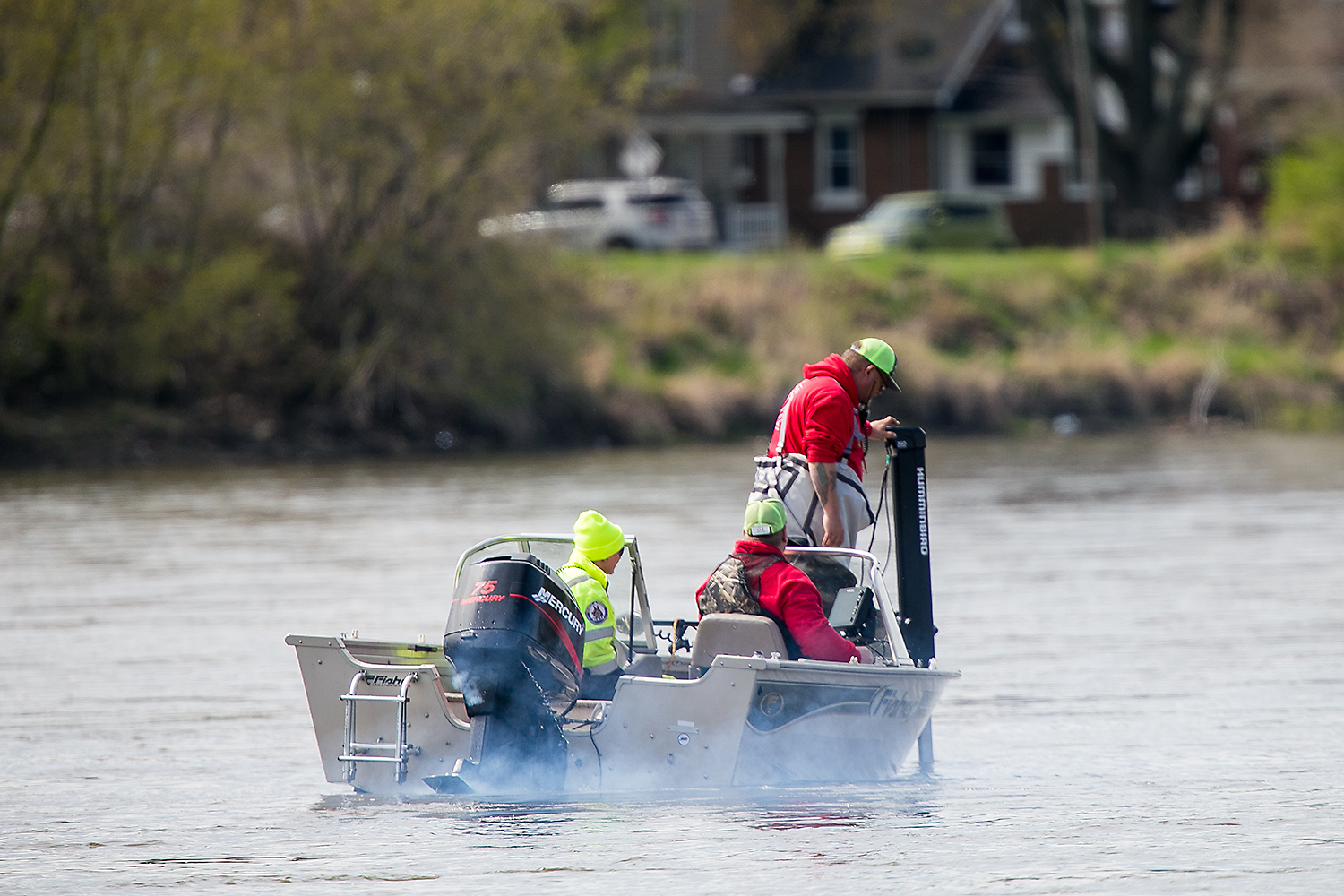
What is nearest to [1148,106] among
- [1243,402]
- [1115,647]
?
[1243,402]

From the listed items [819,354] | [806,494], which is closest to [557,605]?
[806,494]

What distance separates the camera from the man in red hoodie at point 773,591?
8141 millimetres

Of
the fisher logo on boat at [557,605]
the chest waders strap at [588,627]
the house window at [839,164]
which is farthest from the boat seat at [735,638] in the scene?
the house window at [839,164]

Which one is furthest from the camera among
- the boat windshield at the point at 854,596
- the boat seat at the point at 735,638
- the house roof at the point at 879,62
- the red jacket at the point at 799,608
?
the house roof at the point at 879,62

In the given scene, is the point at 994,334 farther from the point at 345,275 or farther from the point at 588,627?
the point at 588,627

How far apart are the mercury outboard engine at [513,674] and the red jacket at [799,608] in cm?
97

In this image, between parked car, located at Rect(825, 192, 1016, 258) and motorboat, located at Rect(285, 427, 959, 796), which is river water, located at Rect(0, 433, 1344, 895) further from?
parked car, located at Rect(825, 192, 1016, 258)

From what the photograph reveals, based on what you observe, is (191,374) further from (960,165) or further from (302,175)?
(960,165)

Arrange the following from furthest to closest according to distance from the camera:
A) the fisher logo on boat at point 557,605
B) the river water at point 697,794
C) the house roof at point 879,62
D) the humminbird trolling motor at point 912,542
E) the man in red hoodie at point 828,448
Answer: the house roof at point 879,62
the humminbird trolling motor at point 912,542
the man in red hoodie at point 828,448
the fisher logo on boat at point 557,605
the river water at point 697,794

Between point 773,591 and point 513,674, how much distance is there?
1.31 meters

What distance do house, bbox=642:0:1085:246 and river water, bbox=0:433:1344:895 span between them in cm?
2412

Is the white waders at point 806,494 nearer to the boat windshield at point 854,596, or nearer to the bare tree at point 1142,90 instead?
the boat windshield at point 854,596

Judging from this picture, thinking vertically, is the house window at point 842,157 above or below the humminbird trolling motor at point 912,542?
above

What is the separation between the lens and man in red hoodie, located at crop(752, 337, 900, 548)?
9.12 m
